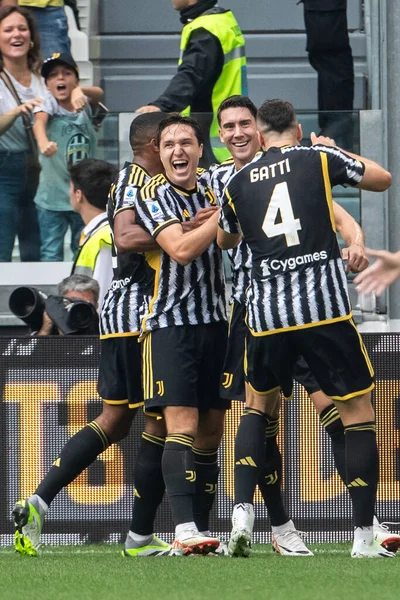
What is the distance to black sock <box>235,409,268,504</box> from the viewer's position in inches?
219

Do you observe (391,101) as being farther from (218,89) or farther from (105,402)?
(105,402)

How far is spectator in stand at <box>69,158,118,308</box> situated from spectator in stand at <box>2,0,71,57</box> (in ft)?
6.19

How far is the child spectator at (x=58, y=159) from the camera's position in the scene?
8.88 m

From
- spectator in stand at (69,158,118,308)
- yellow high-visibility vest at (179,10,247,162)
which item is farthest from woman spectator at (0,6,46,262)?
yellow high-visibility vest at (179,10,247,162)

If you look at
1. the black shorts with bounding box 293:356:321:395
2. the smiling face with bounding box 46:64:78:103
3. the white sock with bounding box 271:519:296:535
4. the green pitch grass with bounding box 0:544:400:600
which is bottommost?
the green pitch grass with bounding box 0:544:400:600

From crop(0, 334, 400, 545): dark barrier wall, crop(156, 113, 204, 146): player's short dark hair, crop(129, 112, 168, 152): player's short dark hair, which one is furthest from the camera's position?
crop(0, 334, 400, 545): dark barrier wall

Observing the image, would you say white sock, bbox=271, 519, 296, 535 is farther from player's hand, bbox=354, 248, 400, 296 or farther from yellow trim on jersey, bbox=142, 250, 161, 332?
player's hand, bbox=354, 248, 400, 296

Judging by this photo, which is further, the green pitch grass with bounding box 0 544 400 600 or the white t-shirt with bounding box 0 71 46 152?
the white t-shirt with bounding box 0 71 46 152

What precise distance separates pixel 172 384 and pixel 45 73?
160 inches

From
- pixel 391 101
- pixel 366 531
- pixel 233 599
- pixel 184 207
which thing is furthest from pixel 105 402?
pixel 391 101

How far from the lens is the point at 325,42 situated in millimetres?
9922

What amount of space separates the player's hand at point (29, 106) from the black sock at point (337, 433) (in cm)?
385

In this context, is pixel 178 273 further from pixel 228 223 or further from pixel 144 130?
pixel 144 130

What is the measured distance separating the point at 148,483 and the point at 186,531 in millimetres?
528
